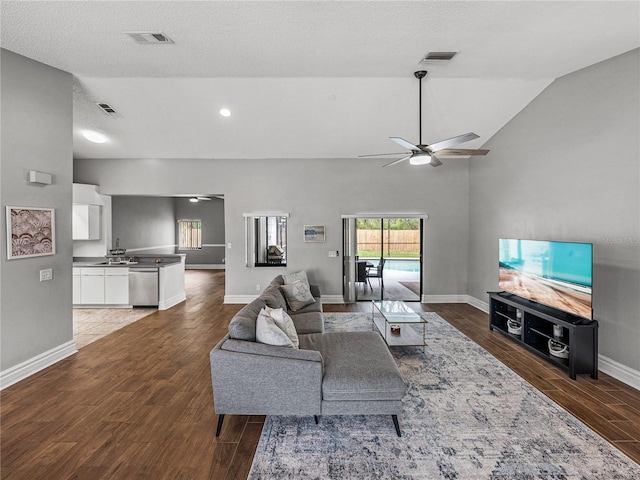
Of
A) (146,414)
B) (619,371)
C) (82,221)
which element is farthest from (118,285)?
(619,371)

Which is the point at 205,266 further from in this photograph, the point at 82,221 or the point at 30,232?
the point at 30,232

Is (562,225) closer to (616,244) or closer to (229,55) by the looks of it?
(616,244)

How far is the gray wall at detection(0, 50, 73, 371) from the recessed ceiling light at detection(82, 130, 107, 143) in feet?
6.39

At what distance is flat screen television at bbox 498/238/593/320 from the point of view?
3.26 m

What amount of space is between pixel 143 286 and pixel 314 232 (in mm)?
3489

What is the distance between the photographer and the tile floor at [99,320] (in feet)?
14.7

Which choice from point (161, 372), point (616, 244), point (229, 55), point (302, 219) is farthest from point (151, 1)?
point (616, 244)

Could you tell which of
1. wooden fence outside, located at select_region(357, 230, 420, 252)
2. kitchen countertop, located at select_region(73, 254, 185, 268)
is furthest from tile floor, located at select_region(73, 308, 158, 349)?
wooden fence outside, located at select_region(357, 230, 420, 252)

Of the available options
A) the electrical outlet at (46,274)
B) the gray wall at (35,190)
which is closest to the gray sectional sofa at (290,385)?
the gray wall at (35,190)

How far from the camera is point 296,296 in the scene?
4500mm

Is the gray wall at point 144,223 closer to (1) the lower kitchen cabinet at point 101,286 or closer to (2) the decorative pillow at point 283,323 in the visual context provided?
(1) the lower kitchen cabinet at point 101,286

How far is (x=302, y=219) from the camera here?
6461 millimetres

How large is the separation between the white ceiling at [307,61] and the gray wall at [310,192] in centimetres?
71

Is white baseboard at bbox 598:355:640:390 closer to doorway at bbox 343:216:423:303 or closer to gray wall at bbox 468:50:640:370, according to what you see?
gray wall at bbox 468:50:640:370
